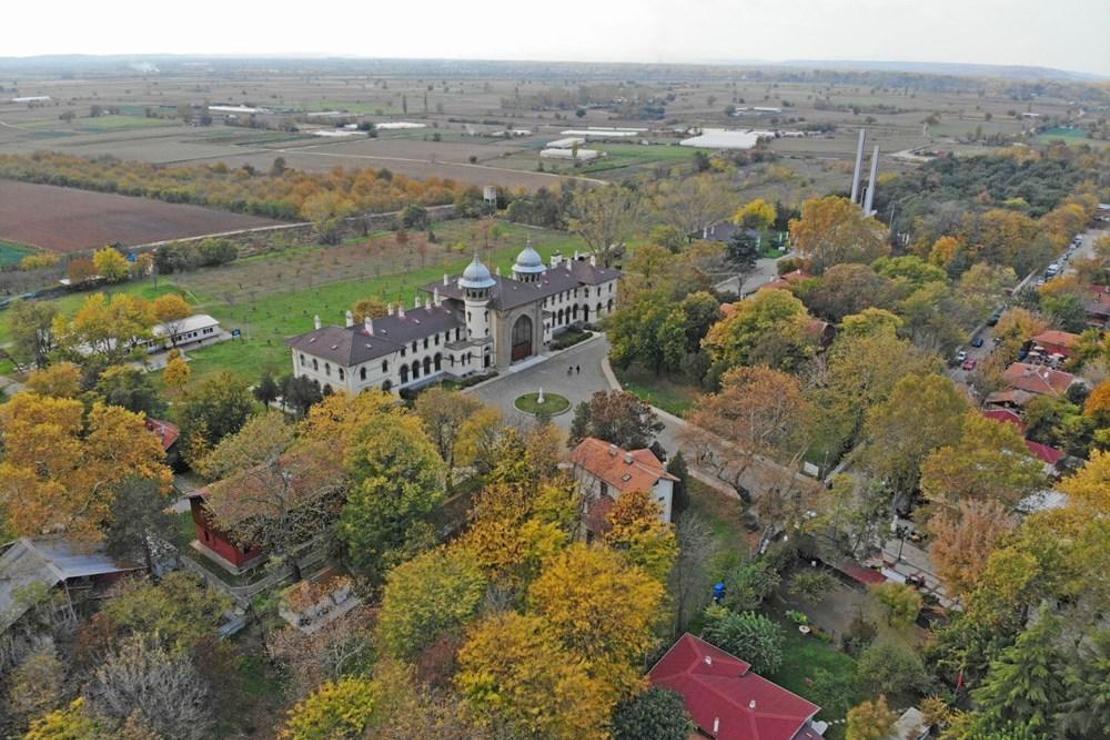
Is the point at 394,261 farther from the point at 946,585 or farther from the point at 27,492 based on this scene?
the point at 946,585

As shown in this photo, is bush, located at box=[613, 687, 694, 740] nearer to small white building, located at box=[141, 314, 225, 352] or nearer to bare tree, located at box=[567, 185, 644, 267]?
small white building, located at box=[141, 314, 225, 352]

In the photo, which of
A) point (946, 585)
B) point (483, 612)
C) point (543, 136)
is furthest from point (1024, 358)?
point (543, 136)

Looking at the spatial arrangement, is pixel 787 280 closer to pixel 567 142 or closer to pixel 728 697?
pixel 728 697

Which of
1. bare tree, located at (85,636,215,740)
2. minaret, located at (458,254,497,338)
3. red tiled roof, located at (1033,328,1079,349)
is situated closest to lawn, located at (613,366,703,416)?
minaret, located at (458,254,497,338)

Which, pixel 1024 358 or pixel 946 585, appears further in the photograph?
pixel 1024 358

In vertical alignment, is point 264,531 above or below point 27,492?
below

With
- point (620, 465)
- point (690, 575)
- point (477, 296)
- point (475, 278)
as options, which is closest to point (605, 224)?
point (477, 296)
